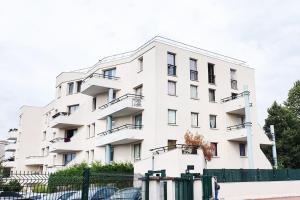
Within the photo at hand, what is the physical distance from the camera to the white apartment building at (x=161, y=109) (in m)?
33.1

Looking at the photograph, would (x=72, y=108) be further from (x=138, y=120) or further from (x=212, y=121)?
(x=212, y=121)

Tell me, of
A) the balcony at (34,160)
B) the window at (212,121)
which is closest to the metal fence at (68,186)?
the window at (212,121)

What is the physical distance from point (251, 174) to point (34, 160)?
36.1 meters

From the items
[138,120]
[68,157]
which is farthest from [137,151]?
[68,157]

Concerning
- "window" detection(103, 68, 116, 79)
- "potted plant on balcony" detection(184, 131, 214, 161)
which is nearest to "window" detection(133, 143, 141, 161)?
"potted plant on balcony" detection(184, 131, 214, 161)

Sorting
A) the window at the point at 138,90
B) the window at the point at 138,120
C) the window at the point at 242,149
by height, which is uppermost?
the window at the point at 138,90

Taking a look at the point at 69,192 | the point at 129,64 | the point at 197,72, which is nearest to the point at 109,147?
the point at 129,64

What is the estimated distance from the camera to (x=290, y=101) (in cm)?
4969

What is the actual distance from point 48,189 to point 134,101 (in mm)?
21937

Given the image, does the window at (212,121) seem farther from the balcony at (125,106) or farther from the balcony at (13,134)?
the balcony at (13,134)

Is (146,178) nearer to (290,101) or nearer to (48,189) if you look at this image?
(48,189)

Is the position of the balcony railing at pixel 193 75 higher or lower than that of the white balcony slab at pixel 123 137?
higher

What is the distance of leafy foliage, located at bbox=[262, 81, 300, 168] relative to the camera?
44062 millimetres

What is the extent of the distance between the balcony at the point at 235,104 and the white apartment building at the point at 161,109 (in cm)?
10
